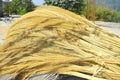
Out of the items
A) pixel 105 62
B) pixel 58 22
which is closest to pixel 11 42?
pixel 58 22

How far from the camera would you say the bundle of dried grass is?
2.71 metres

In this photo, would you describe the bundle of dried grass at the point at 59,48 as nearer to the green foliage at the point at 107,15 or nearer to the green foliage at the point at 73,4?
the green foliage at the point at 107,15

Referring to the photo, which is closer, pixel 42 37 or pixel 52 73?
pixel 52 73

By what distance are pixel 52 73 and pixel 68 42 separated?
1.13 ft

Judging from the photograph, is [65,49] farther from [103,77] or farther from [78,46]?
[103,77]

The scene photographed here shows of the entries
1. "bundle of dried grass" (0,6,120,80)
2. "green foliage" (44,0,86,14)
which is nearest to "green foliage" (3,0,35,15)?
"green foliage" (44,0,86,14)

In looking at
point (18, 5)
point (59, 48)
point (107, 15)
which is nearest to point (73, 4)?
point (107, 15)

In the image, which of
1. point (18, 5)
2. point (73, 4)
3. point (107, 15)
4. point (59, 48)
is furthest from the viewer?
point (18, 5)

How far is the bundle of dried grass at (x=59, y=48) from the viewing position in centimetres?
271

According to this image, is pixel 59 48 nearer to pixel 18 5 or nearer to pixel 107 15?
pixel 107 15

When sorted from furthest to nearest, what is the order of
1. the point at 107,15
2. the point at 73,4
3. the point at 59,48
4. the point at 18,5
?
1. the point at 18,5
2. the point at 107,15
3. the point at 73,4
4. the point at 59,48

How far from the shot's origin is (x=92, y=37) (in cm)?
310

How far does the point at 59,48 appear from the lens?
9.80 ft

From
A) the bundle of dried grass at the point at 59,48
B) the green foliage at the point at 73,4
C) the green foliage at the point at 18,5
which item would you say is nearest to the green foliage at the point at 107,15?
the green foliage at the point at 73,4
